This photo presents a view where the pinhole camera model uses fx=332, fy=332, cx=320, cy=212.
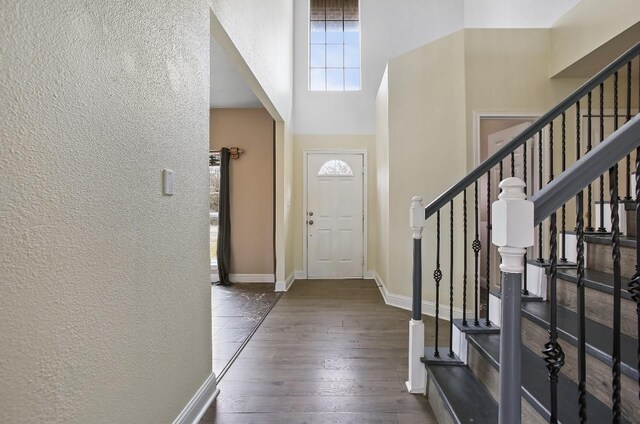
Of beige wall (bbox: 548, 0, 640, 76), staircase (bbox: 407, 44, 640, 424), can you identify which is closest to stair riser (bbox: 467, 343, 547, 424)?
staircase (bbox: 407, 44, 640, 424)

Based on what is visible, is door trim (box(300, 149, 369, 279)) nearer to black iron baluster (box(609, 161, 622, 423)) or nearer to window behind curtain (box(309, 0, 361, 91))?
window behind curtain (box(309, 0, 361, 91))

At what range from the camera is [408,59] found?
3.56 m

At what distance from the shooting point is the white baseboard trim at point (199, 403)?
1610 mm

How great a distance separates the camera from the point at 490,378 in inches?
63.1

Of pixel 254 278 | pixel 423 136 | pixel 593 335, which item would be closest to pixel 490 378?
pixel 593 335

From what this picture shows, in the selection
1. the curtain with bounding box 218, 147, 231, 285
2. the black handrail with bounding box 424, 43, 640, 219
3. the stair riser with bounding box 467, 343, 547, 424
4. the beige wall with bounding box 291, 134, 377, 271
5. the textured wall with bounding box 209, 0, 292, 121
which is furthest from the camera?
the beige wall with bounding box 291, 134, 377, 271

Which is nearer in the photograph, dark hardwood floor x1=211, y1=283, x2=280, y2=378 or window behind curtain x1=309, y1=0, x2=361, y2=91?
dark hardwood floor x1=211, y1=283, x2=280, y2=378

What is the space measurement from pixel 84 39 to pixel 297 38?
475 cm

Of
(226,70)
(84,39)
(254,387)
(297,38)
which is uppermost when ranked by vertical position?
(297,38)

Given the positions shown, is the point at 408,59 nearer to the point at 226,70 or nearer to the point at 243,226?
the point at 226,70

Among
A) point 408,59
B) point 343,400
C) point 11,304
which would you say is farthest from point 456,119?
point 11,304

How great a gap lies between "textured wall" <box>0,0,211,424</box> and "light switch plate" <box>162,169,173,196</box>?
0.04 metres

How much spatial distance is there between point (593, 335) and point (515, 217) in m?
0.96

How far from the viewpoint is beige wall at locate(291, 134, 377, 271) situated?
5070mm
